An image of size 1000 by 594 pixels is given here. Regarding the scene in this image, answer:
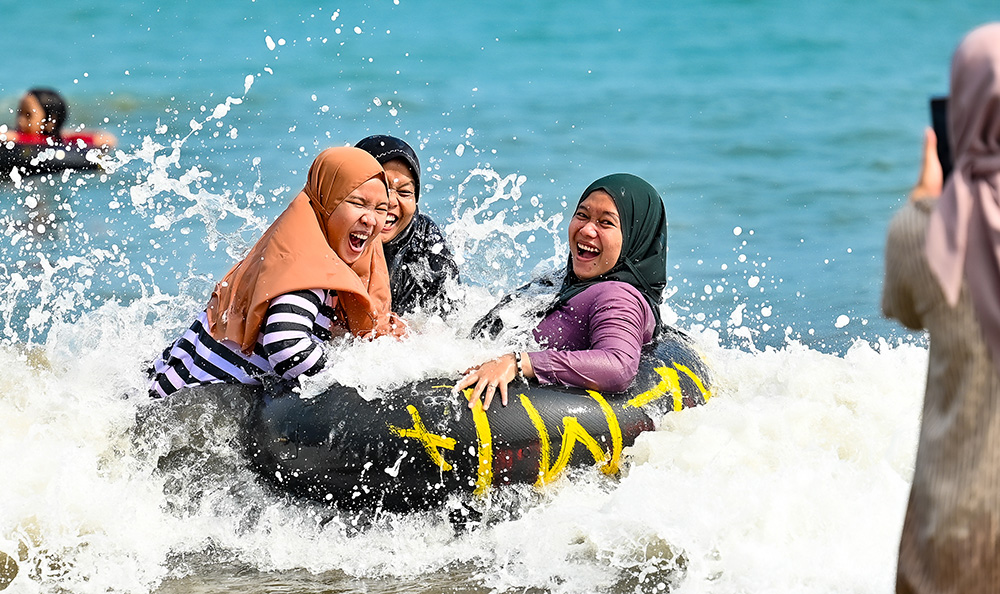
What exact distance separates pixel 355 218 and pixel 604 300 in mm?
1181

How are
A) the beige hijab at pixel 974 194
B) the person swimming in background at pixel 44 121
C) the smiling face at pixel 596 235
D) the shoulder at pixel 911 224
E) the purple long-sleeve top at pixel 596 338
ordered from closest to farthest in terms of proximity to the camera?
the beige hijab at pixel 974 194, the shoulder at pixel 911 224, the purple long-sleeve top at pixel 596 338, the smiling face at pixel 596 235, the person swimming in background at pixel 44 121

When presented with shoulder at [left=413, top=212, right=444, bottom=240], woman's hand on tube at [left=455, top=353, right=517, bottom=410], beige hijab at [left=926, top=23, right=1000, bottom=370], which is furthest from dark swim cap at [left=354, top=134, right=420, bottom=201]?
beige hijab at [left=926, top=23, right=1000, bottom=370]

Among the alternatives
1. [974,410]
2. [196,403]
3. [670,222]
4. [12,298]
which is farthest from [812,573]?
[670,222]

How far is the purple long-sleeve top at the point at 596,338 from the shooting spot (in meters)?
5.18

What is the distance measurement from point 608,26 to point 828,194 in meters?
14.7

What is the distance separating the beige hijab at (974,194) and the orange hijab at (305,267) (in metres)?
2.98

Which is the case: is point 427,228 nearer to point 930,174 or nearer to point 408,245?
point 408,245

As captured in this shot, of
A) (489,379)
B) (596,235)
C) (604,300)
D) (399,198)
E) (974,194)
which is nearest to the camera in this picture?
(974,194)

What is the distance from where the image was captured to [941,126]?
2754mm

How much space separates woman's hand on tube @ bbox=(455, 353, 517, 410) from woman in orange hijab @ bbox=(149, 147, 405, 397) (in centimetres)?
56

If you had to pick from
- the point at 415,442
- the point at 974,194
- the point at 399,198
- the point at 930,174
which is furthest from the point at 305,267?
the point at 974,194

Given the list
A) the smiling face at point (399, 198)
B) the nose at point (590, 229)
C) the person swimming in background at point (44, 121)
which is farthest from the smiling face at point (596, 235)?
the person swimming in background at point (44, 121)

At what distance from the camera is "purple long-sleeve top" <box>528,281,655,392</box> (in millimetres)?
5180

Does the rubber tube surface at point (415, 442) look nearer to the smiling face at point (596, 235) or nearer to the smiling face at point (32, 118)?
the smiling face at point (596, 235)
